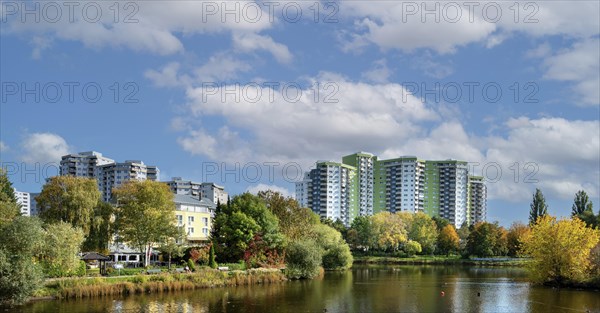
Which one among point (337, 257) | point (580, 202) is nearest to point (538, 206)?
point (580, 202)

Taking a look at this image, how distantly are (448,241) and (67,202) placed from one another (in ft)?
338

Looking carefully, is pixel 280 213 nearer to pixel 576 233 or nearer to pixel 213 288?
pixel 213 288

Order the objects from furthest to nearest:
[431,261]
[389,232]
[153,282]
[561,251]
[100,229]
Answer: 1. [389,232]
2. [431,261]
3. [100,229]
4. [561,251]
5. [153,282]

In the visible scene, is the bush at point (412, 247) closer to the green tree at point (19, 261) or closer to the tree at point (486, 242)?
the tree at point (486, 242)

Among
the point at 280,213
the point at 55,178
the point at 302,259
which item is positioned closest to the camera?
the point at 55,178

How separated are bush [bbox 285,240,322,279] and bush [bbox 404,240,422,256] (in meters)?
65.5

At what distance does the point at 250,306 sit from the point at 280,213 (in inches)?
1666

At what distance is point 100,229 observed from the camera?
73812 mm

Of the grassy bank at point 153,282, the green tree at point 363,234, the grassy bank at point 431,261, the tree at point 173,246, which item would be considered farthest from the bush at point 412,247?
the tree at point 173,246

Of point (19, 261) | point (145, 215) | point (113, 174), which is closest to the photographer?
point (19, 261)

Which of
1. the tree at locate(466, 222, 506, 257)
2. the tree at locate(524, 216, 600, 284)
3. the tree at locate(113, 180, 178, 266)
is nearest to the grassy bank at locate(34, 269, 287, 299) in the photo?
the tree at locate(113, 180, 178, 266)

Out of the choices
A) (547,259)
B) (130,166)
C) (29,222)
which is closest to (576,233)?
(547,259)

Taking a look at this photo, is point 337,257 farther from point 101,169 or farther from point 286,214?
point 101,169

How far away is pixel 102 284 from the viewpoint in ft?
→ 184
